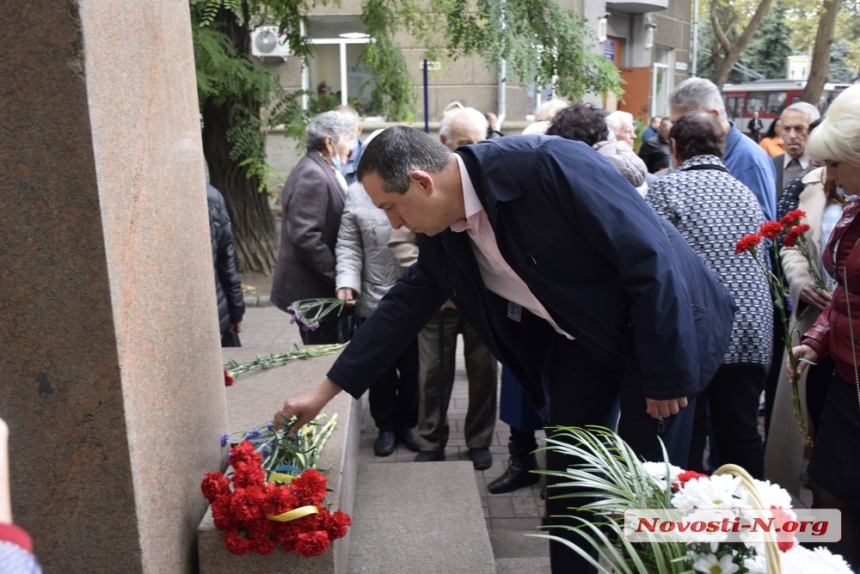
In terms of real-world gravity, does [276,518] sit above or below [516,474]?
above

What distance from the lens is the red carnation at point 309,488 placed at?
2361mm

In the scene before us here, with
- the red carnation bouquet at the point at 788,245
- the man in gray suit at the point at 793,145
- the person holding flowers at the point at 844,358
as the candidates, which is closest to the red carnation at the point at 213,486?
the person holding flowers at the point at 844,358

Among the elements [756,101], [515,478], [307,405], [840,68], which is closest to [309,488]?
[307,405]

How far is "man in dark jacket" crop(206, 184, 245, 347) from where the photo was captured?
4.84 metres

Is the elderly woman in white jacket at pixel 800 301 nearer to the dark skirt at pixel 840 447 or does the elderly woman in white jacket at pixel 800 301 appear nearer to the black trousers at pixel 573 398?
the dark skirt at pixel 840 447

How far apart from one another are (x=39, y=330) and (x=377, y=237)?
291 cm

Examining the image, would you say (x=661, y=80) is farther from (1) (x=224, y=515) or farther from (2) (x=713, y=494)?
(2) (x=713, y=494)

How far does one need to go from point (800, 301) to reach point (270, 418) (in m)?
2.41

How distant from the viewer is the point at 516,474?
14.6 feet

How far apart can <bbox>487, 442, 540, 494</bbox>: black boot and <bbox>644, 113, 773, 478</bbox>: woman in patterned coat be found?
1.08 meters

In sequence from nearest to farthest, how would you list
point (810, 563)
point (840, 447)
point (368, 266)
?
1. point (810, 563)
2. point (840, 447)
3. point (368, 266)

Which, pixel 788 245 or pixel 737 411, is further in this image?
pixel 737 411

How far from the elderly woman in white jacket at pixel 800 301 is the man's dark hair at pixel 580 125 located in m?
1.03

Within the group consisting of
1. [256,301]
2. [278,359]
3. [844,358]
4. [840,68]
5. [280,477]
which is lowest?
[256,301]
